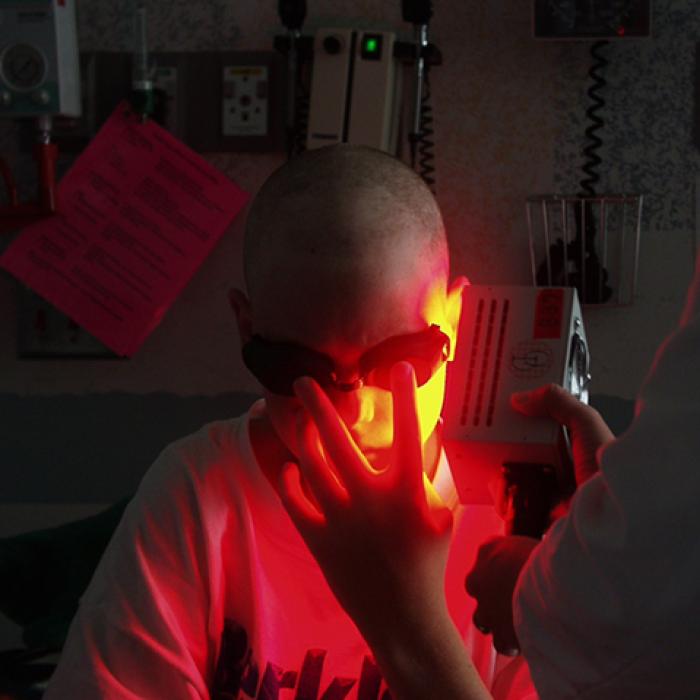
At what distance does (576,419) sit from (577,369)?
117 mm

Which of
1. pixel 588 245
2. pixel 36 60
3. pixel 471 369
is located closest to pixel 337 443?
pixel 471 369

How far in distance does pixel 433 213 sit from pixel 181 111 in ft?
2.69

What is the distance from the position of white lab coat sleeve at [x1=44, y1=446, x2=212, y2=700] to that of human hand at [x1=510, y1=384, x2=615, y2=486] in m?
0.47

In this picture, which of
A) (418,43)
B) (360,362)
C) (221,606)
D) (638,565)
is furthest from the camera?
(418,43)

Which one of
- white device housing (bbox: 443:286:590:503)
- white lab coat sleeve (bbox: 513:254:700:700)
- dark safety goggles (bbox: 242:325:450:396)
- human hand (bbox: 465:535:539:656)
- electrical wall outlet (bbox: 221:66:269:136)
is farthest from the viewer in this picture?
electrical wall outlet (bbox: 221:66:269:136)

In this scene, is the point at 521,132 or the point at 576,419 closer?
the point at 576,419

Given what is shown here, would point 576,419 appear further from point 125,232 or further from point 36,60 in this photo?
point 36,60

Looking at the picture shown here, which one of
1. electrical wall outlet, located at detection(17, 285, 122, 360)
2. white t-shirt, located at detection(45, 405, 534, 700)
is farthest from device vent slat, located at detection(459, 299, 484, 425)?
electrical wall outlet, located at detection(17, 285, 122, 360)

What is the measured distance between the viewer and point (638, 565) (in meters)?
0.57

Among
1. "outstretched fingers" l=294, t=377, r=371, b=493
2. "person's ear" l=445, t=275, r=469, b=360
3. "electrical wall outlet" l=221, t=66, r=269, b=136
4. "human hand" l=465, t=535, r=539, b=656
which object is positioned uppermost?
"electrical wall outlet" l=221, t=66, r=269, b=136

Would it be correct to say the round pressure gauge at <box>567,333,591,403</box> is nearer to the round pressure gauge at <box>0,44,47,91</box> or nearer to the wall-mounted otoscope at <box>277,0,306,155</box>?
the wall-mounted otoscope at <box>277,0,306,155</box>

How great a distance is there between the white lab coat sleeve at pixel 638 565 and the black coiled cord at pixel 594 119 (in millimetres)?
1189

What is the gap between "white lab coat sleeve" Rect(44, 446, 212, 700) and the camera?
1090mm

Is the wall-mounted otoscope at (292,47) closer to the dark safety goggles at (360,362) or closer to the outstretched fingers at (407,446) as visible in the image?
the dark safety goggles at (360,362)
